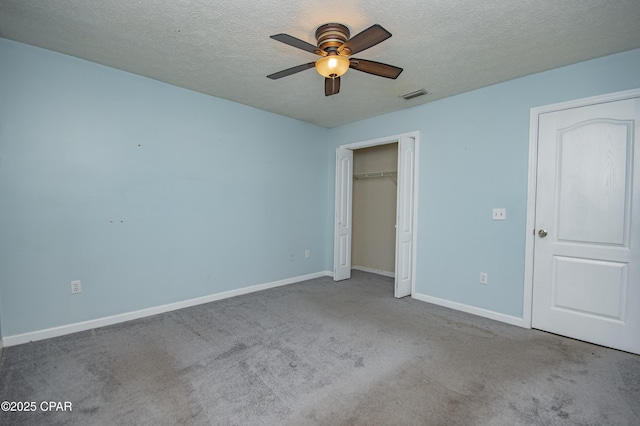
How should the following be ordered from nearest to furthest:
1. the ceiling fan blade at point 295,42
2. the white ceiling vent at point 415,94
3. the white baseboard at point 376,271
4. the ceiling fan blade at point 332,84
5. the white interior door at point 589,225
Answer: the ceiling fan blade at point 295,42 → the ceiling fan blade at point 332,84 → the white interior door at point 589,225 → the white ceiling vent at point 415,94 → the white baseboard at point 376,271

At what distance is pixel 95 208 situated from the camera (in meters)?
2.83

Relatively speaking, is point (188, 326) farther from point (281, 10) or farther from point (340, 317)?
point (281, 10)

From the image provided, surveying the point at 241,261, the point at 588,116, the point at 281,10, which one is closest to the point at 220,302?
the point at 241,261

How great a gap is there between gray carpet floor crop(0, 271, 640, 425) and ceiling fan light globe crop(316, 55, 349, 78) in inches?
87.7

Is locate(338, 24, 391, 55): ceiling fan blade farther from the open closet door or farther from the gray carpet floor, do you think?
the open closet door

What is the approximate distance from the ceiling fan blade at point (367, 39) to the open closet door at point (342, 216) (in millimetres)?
2697

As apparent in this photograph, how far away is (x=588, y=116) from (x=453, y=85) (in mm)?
1235

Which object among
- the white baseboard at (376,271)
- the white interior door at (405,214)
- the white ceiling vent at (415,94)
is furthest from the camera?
the white baseboard at (376,271)

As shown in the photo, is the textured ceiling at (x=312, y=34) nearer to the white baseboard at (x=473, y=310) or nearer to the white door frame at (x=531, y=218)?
the white door frame at (x=531, y=218)

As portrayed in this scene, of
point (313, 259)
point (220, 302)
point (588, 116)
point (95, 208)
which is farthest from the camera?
point (313, 259)

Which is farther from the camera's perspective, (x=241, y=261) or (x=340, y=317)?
(x=241, y=261)

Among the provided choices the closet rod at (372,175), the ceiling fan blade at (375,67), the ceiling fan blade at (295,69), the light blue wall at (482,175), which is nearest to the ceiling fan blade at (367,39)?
the ceiling fan blade at (375,67)

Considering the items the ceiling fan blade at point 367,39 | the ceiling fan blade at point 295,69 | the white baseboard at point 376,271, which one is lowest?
the white baseboard at point 376,271

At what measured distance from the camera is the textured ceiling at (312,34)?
1.95 meters
